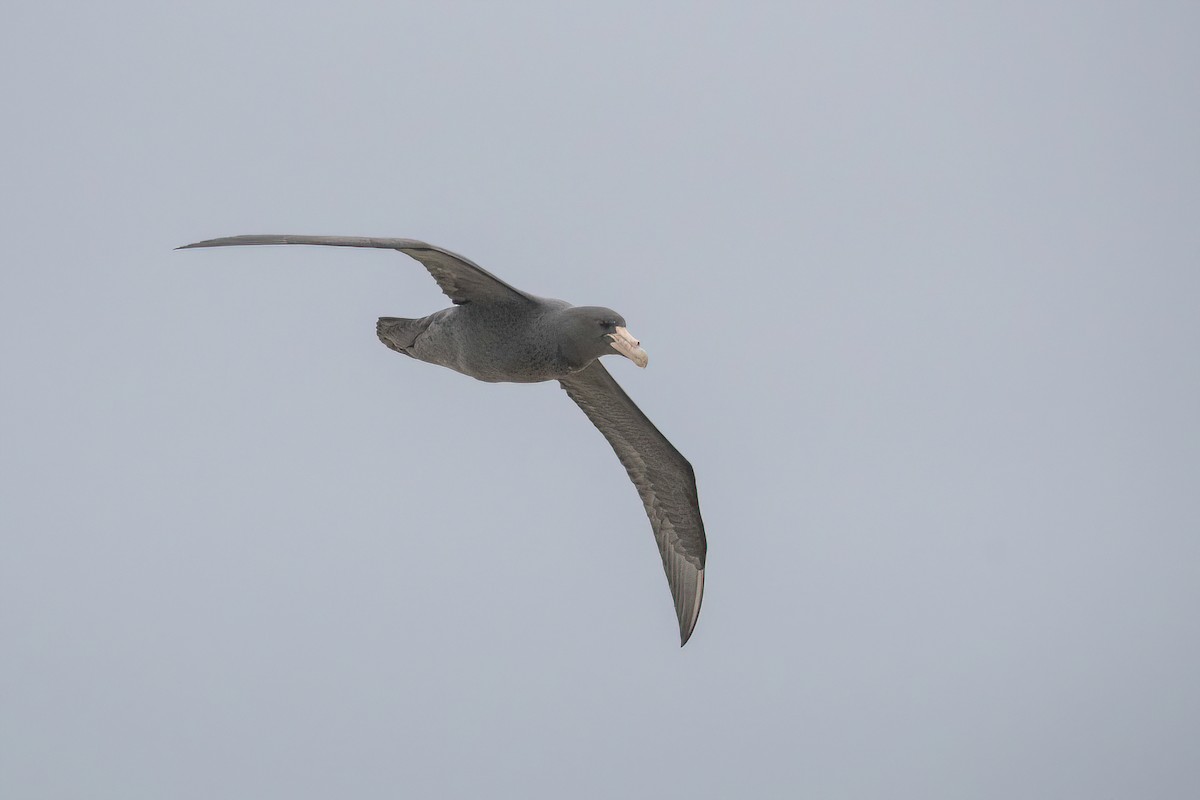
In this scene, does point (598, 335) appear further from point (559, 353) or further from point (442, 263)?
point (442, 263)

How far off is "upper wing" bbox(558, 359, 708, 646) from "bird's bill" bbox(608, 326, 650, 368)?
2.35 metres

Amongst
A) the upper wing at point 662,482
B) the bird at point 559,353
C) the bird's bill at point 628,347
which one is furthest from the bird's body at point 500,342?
the upper wing at point 662,482

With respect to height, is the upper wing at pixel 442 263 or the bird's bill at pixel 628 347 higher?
the upper wing at pixel 442 263

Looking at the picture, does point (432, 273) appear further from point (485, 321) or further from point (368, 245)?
point (368, 245)

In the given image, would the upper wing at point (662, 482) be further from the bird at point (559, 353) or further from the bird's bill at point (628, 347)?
the bird's bill at point (628, 347)

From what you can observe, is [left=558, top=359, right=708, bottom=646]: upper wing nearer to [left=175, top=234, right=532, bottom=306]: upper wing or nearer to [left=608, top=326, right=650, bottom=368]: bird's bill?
[left=175, top=234, right=532, bottom=306]: upper wing

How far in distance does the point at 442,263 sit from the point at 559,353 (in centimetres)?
103

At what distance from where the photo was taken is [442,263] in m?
9.97

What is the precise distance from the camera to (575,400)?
483 inches

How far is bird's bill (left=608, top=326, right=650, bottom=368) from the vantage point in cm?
945

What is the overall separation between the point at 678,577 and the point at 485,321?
3563 millimetres

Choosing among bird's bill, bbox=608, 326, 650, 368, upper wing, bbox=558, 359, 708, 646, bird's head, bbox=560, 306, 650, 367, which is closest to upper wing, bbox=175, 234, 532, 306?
bird's head, bbox=560, 306, 650, 367

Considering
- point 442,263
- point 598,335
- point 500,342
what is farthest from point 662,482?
point 442,263

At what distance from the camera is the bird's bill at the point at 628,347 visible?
9445 millimetres
